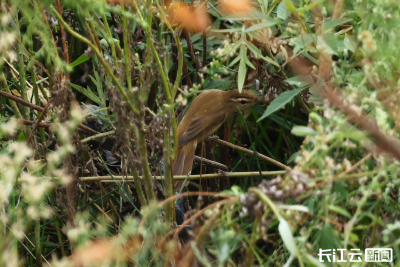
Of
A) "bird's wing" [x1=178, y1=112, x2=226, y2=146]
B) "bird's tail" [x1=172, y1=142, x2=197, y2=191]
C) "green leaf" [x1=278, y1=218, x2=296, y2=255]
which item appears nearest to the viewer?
"green leaf" [x1=278, y1=218, x2=296, y2=255]

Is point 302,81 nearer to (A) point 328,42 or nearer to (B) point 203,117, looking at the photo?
(A) point 328,42

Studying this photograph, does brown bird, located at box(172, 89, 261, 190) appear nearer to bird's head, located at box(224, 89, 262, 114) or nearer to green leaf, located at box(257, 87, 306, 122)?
bird's head, located at box(224, 89, 262, 114)

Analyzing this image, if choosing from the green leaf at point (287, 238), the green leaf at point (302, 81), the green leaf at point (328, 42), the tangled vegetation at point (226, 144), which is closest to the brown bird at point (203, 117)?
the tangled vegetation at point (226, 144)

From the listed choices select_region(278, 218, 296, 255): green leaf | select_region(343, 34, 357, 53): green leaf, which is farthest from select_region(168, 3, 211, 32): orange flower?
select_region(278, 218, 296, 255): green leaf

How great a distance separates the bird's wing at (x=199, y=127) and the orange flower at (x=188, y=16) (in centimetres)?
48

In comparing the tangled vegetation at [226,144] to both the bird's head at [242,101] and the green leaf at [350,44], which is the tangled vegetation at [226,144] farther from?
the bird's head at [242,101]

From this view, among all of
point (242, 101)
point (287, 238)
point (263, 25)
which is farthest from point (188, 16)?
point (242, 101)

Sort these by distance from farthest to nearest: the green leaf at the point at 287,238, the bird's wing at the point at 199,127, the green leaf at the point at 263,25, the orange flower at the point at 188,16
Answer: the bird's wing at the point at 199,127 < the orange flower at the point at 188,16 < the green leaf at the point at 263,25 < the green leaf at the point at 287,238

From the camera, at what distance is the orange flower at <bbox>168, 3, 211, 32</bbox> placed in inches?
59.8

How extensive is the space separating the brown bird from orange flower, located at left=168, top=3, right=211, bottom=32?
479 mm

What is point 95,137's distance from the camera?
6.10 feet

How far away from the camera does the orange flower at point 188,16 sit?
4.98 ft

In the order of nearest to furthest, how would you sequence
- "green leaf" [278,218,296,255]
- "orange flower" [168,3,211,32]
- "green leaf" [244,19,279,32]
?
"green leaf" [278,218,296,255] < "green leaf" [244,19,279,32] < "orange flower" [168,3,211,32]

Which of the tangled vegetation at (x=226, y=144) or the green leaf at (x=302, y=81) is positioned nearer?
the tangled vegetation at (x=226, y=144)
